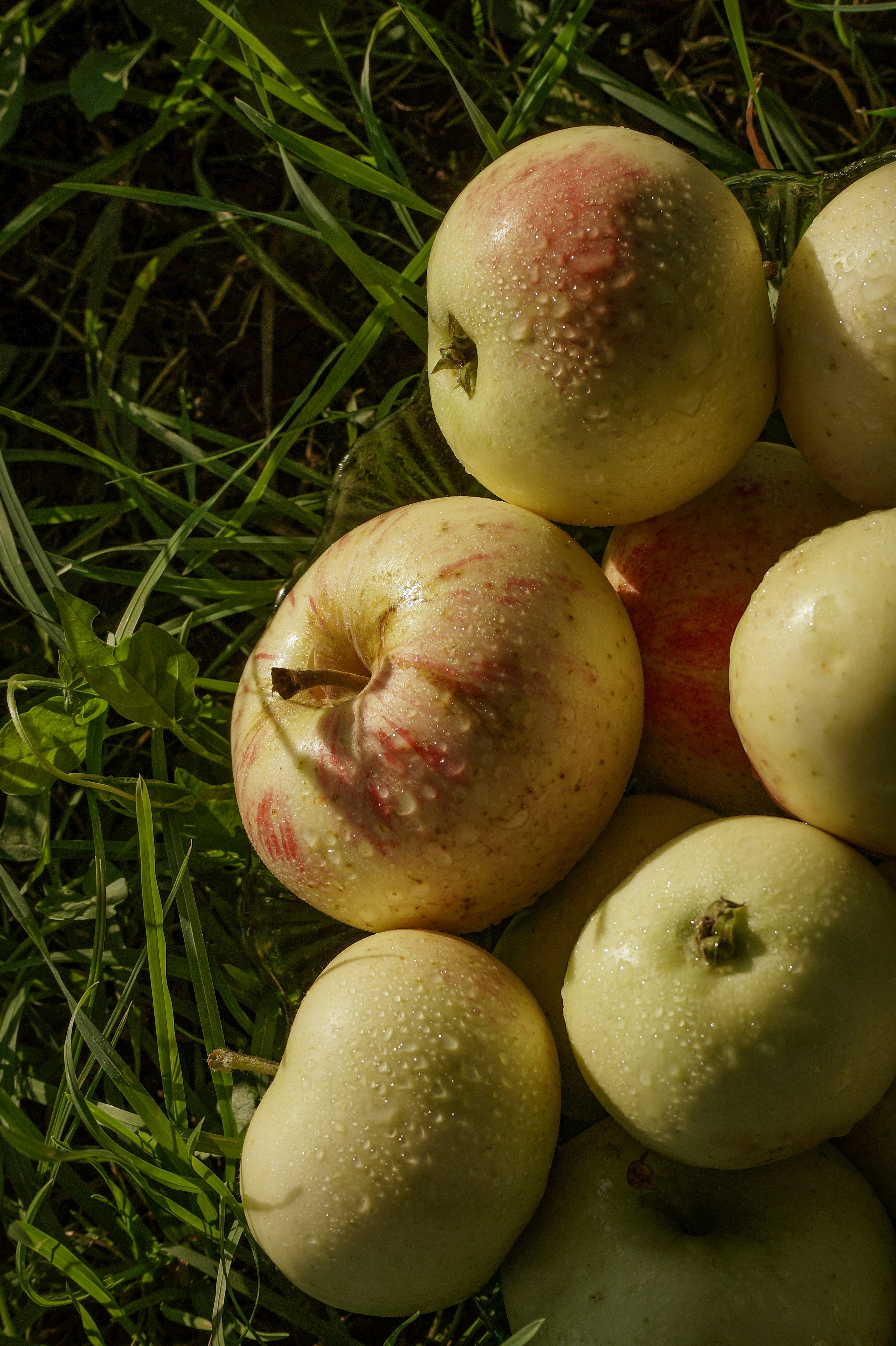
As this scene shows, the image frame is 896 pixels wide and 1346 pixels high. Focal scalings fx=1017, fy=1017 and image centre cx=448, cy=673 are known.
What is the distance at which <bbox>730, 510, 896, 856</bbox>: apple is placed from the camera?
965 millimetres

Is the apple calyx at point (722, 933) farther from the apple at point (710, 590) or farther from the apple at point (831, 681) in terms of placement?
the apple at point (710, 590)

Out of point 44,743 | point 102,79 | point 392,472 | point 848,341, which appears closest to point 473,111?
point 392,472

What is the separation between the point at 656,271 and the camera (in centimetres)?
110

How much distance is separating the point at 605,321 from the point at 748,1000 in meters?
0.72

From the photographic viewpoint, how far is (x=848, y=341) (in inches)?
43.8

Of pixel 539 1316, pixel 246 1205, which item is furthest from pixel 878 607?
pixel 246 1205

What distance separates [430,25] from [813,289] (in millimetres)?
983

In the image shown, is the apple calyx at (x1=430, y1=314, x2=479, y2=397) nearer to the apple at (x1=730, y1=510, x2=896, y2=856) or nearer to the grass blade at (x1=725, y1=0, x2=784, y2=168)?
the apple at (x1=730, y1=510, x2=896, y2=856)

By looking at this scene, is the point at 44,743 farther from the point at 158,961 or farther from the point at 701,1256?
the point at 701,1256

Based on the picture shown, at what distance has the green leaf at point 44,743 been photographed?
1421 mm

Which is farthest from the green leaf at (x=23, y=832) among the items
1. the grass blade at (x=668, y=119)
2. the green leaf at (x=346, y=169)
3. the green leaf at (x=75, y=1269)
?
the grass blade at (x=668, y=119)

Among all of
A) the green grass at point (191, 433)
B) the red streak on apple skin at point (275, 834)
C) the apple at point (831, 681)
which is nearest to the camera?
the apple at point (831, 681)

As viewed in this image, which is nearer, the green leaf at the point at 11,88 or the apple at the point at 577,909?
the apple at the point at 577,909

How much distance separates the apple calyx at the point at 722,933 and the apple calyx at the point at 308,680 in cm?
47
